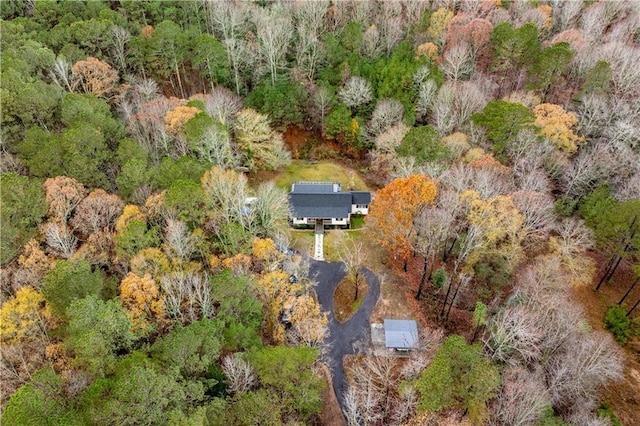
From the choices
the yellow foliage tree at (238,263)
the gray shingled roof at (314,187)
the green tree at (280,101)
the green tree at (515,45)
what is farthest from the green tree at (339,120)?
A: the yellow foliage tree at (238,263)

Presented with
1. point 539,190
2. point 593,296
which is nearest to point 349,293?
point 539,190

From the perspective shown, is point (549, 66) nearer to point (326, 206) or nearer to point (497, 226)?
point (497, 226)

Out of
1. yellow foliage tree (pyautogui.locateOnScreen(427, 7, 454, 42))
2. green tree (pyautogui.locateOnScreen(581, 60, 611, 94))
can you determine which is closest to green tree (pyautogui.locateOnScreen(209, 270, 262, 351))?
green tree (pyautogui.locateOnScreen(581, 60, 611, 94))

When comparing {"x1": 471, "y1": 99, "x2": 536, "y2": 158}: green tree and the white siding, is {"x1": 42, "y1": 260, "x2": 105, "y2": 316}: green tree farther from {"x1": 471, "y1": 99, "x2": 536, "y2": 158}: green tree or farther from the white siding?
{"x1": 471, "y1": 99, "x2": 536, "y2": 158}: green tree

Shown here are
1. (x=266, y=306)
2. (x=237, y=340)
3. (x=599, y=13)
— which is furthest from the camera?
(x=599, y=13)

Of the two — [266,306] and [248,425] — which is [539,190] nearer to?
[266,306]
